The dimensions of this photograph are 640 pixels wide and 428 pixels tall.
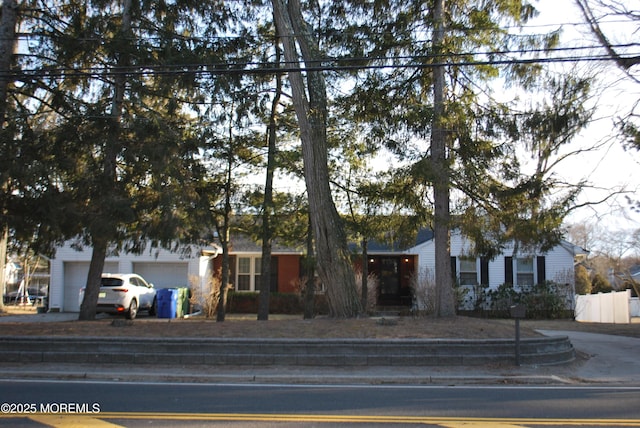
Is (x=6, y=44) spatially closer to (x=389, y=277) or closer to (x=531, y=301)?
(x=389, y=277)

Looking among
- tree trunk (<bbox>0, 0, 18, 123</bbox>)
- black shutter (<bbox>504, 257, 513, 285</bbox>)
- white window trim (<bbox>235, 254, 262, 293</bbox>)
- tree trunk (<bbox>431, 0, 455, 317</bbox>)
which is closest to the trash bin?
white window trim (<bbox>235, 254, 262, 293</bbox>)

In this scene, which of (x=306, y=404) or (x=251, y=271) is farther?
(x=251, y=271)

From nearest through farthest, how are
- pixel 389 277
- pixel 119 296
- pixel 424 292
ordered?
pixel 119 296
pixel 424 292
pixel 389 277

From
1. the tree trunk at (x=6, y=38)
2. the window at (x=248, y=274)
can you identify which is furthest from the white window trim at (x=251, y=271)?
the tree trunk at (x=6, y=38)

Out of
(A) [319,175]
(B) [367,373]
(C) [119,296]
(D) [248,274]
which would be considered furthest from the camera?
(D) [248,274]

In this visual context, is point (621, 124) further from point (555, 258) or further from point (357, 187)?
point (555, 258)

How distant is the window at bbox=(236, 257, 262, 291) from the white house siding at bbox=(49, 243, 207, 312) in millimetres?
2335

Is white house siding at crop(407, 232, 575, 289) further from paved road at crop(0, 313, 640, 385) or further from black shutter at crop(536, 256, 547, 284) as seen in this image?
paved road at crop(0, 313, 640, 385)

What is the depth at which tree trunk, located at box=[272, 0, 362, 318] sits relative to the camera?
14148 mm

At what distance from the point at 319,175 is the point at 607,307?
19.9 meters

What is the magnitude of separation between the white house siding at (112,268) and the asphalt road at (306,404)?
1612 centimetres

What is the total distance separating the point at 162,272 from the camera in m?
26.4

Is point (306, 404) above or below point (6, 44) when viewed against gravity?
below

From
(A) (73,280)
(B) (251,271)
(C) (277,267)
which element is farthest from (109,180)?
(C) (277,267)
